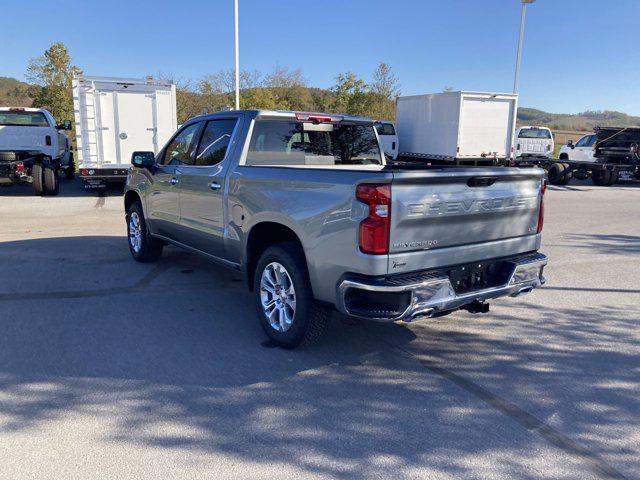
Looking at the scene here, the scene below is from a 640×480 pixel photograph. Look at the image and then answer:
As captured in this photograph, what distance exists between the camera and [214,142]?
536 cm

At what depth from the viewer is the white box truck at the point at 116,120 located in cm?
1376

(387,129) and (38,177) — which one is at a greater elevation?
(387,129)

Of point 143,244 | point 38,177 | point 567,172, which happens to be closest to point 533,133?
point 567,172

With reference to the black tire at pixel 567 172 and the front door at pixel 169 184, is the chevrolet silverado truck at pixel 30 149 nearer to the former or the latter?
the front door at pixel 169 184

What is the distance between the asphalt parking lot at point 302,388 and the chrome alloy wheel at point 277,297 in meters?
0.27

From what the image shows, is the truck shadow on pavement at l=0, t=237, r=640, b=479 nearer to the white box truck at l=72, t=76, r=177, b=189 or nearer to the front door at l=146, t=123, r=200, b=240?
the front door at l=146, t=123, r=200, b=240

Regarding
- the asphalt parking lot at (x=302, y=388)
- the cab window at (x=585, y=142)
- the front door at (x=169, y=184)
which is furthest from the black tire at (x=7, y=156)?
the cab window at (x=585, y=142)

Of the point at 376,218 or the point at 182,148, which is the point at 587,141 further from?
the point at 376,218

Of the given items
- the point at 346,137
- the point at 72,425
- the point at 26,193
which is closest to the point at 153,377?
the point at 72,425

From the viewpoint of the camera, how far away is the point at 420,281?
356 centimetres

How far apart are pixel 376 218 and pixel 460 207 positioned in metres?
0.73

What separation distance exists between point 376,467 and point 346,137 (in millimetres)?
3592

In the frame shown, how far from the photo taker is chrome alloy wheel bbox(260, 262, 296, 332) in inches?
166

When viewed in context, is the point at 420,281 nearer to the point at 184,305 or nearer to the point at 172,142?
the point at 184,305
